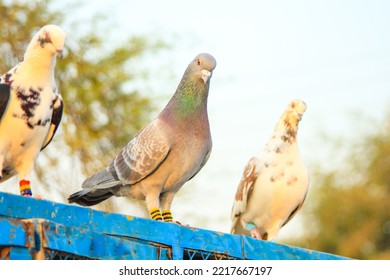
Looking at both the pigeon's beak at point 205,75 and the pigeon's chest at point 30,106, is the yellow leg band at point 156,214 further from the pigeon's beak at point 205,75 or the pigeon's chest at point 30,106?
the pigeon's chest at point 30,106

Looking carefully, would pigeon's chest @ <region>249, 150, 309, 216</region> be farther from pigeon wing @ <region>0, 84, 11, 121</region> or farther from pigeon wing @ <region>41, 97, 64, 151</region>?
pigeon wing @ <region>0, 84, 11, 121</region>

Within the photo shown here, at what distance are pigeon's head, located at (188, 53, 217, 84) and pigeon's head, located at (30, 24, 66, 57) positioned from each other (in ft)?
4.38

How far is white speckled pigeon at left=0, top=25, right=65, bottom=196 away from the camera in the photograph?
6.07m

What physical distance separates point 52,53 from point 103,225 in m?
1.25

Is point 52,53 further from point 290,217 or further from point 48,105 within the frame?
point 290,217

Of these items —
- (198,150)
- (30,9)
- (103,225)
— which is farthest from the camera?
(30,9)

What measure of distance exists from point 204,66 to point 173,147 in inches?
23.9

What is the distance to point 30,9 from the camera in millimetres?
14391

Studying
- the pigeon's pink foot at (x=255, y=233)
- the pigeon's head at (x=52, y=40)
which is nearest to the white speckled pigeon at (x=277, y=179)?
the pigeon's pink foot at (x=255, y=233)

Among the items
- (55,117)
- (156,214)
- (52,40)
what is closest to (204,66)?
(156,214)

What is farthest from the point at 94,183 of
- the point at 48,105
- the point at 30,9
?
the point at 30,9

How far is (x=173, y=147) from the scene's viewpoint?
7145mm

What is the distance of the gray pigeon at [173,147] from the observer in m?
7.13

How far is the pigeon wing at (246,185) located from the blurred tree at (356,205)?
60.9 feet
